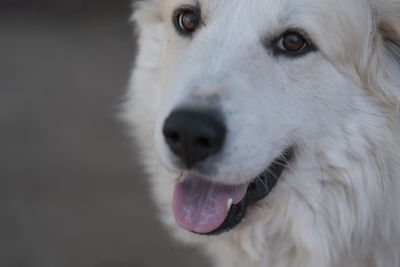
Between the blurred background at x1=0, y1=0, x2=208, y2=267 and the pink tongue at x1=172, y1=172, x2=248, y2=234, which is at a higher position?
the pink tongue at x1=172, y1=172, x2=248, y2=234

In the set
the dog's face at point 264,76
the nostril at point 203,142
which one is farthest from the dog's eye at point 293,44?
the nostril at point 203,142

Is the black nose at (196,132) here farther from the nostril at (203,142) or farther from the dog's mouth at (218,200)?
the dog's mouth at (218,200)

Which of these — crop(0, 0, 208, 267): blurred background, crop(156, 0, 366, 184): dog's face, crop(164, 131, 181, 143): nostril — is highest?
crop(156, 0, 366, 184): dog's face

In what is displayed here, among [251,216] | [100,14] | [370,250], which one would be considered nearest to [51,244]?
[251,216]

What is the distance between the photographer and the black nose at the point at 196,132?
2680 mm

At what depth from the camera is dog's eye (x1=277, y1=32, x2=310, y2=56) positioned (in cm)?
296

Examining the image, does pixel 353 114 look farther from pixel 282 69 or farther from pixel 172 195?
pixel 172 195

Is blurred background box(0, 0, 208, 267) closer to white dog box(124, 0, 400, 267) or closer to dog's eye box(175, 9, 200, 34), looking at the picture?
white dog box(124, 0, 400, 267)

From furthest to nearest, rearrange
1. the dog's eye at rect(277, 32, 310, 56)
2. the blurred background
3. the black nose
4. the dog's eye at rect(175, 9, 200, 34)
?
1. the blurred background
2. the dog's eye at rect(175, 9, 200, 34)
3. the dog's eye at rect(277, 32, 310, 56)
4. the black nose

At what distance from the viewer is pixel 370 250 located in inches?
122

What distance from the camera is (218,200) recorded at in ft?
9.91

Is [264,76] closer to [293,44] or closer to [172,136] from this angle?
[293,44]

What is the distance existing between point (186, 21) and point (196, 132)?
75 cm

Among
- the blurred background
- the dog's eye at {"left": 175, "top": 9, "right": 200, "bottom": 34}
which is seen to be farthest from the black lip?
the blurred background
